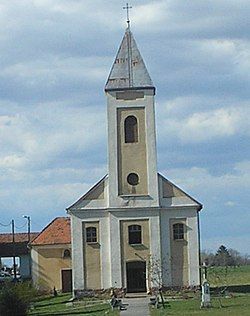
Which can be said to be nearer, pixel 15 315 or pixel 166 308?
pixel 15 315

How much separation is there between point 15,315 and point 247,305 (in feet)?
43.2

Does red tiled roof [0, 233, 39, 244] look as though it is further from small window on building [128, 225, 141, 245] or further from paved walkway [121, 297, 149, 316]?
paved walkway [121, 297, 149, 316]

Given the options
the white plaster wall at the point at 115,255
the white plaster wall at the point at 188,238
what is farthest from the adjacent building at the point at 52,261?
the white plaster wall at the point at 188,238

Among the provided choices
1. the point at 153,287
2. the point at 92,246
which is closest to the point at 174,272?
the point at 153,287

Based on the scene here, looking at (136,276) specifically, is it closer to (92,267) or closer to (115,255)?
(115,255)

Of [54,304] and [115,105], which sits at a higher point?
[115,105]

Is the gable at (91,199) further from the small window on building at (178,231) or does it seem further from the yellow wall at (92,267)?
the small window on building at (178,231)

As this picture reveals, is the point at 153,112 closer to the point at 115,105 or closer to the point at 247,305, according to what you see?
the point at 115,105

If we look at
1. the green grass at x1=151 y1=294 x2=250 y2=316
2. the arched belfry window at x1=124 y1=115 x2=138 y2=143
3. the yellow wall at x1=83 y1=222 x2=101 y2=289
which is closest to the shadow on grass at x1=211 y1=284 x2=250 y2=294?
the green grass at x1=151 y1=294 x2=250 y2=316

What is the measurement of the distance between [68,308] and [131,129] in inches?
566

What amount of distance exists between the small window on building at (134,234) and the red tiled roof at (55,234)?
15600mm

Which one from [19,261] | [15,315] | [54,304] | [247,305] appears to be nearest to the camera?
[15,315]

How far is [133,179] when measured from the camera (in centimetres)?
6331

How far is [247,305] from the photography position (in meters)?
49.1
